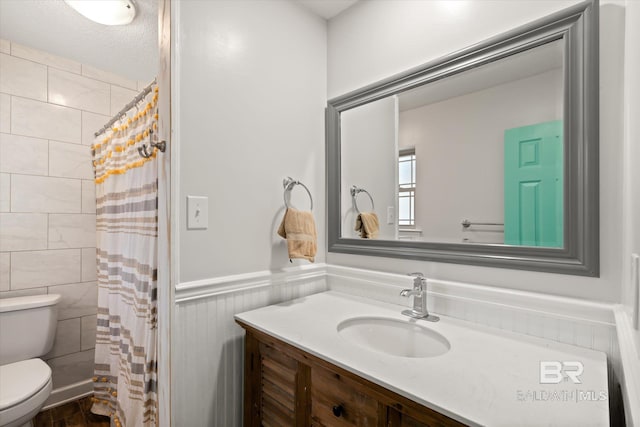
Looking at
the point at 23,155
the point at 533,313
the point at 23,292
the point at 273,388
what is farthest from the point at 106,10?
the point at 533,313

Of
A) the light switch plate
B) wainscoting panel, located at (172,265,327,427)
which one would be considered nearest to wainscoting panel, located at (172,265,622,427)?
wainscoting panel, located at (172,265,327,427)

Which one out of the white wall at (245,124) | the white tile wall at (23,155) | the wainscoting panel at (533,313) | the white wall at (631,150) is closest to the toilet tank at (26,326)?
the white tile wall at (23,155)

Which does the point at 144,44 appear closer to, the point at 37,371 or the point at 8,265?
the point at 8,265

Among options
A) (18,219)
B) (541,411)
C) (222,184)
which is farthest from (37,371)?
(541,411)

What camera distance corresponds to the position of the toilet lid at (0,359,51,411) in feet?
4.76

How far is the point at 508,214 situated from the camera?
111cm

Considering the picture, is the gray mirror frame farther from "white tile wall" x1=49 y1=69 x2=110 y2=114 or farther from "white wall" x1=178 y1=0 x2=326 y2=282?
"white tile wall" x1=49 y1=69 x2=110 y2=114

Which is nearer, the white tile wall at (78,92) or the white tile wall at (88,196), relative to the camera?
the white tile wall at (78,92)

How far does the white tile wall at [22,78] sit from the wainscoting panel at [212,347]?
191 cm

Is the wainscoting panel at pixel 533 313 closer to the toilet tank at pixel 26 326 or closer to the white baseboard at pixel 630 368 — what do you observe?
the white baseboard at pixel 630 368

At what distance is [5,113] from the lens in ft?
6.31

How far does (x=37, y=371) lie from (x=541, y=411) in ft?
7.44

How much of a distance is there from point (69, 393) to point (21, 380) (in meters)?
0.70

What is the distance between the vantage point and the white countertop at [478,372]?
0.65 m
